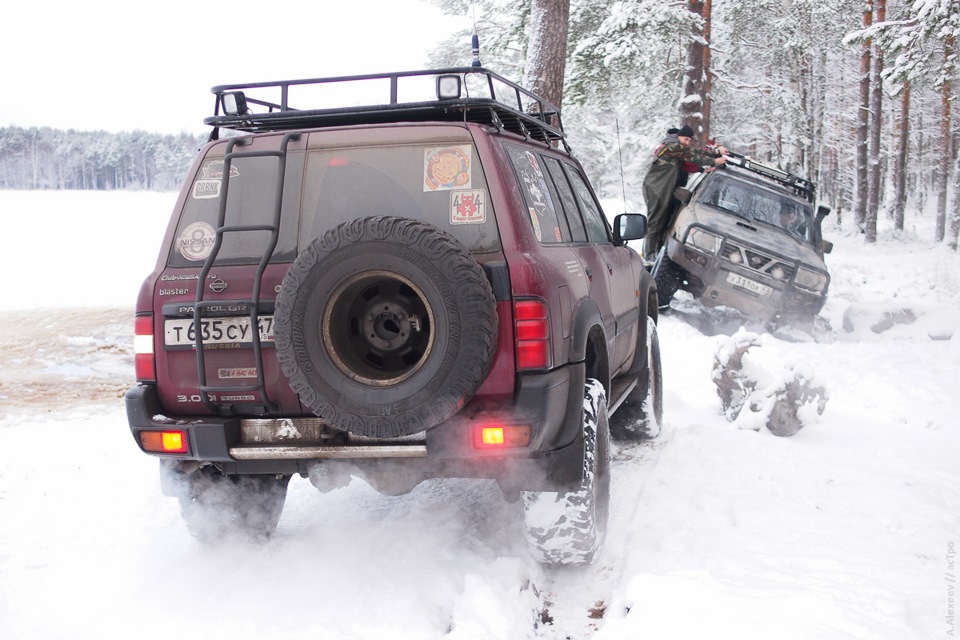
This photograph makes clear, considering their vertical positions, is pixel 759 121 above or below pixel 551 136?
above

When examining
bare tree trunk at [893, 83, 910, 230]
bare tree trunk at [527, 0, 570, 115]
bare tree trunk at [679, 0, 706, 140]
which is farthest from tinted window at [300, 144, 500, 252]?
bare tree trunk at [893, 83, 910, 230]

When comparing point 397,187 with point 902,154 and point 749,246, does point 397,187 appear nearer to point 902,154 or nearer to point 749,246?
point 749,246

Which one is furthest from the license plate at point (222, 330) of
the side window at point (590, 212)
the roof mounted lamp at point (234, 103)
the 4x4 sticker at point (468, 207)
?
the side window at point (590, 212)

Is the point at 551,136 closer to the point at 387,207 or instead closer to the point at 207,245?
the point at 387,207

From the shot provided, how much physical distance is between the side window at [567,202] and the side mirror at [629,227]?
1.93 ft

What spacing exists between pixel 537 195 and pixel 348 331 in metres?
1.31

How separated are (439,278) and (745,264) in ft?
25.0

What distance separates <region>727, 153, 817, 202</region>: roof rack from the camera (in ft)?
36.0

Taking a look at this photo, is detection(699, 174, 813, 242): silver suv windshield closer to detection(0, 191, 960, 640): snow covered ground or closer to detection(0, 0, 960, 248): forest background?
detection(0, 0, 960, 248): forest background

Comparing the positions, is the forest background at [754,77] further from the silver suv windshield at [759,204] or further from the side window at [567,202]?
the silver suv windshield at [759,204]

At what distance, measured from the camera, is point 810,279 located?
995 centimetres

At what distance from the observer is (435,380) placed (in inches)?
125

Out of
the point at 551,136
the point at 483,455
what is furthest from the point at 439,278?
the point at 551,136

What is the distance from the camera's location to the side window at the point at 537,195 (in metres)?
3.87
